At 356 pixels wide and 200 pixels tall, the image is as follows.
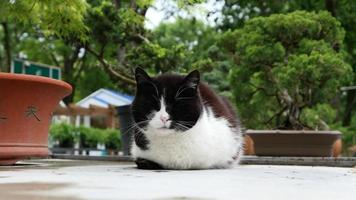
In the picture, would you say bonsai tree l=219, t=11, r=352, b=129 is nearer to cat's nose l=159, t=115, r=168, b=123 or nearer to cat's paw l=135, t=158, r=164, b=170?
cat's paw l=135, t=158, r=164, b=170

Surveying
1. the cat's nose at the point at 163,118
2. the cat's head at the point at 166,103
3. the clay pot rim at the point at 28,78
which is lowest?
the cat's nose at the point at 163,118

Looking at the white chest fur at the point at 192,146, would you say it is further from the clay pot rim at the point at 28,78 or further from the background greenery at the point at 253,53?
the background greenery at the point at 253,53

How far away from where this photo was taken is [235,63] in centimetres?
838

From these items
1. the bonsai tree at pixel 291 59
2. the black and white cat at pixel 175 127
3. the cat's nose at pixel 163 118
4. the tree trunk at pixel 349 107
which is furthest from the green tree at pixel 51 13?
the tree trunk at pixel 349 107

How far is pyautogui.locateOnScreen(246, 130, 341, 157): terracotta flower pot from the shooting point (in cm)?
671

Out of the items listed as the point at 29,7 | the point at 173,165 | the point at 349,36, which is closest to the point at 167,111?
the point at 173,165

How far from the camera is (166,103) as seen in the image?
10.2 ft

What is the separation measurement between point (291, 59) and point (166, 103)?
446 centimetres

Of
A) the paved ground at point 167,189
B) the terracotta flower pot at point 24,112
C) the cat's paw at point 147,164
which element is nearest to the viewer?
the paved ground at point 167,189

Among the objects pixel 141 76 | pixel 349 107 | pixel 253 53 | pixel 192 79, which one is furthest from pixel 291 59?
pixel 349 107

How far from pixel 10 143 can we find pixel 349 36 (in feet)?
32.4

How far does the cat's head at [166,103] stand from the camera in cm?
309

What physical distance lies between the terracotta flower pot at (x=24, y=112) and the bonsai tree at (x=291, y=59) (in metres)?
4.03

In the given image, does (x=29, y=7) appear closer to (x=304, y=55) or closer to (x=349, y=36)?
(x=304, y=55)
